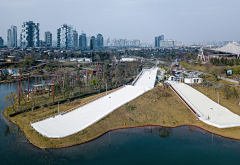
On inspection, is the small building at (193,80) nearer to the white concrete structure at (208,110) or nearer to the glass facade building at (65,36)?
the white concrete structure at (208,110)

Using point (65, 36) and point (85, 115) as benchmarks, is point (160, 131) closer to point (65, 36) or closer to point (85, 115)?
point (85, 115)

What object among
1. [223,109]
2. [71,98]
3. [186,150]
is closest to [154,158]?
[186,150]

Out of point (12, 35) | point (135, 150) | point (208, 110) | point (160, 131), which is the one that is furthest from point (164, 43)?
point (135, 150)

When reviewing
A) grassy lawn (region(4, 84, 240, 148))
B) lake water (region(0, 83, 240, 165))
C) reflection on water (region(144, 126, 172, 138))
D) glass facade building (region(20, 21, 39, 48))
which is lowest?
lake water (region(0, 83, 240, 165))

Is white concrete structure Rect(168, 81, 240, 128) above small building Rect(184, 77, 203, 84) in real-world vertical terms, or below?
below

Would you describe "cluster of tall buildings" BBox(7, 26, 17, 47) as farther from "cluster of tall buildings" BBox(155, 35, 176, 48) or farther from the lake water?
the lake water

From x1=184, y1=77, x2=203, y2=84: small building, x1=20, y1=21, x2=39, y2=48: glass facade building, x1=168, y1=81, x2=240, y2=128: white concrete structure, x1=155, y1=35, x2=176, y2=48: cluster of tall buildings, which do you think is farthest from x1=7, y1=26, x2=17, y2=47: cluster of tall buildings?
x1=168, y1=81, x2=240, y2=128: white concrete structure

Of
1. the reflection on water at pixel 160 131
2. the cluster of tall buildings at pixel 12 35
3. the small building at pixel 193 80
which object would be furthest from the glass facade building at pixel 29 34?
the reflection on water at pixel 160 131
